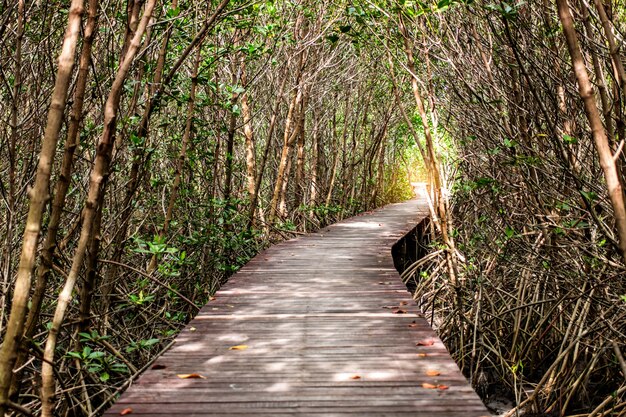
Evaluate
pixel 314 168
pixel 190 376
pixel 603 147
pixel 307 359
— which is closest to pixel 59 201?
pixel 190 376

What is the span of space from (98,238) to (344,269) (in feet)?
10.3

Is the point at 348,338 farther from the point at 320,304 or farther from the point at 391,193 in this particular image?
the point at 391,193

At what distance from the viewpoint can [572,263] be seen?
15.8 ft

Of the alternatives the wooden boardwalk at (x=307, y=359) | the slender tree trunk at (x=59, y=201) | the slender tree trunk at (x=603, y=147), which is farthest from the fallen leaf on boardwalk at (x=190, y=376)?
the slender tree trunk at (x=603, y=147)

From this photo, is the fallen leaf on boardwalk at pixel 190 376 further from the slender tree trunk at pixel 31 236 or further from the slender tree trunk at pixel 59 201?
the slender tree trunk at pixel 31 236

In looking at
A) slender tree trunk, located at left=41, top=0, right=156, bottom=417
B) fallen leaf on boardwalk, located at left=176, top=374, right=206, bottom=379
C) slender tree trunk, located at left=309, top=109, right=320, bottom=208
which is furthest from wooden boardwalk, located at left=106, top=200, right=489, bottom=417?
slender tree trunk, located at left=309, top=109, right=320, bottom=208

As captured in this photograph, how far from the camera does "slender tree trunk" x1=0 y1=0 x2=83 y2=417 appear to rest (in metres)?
2.06

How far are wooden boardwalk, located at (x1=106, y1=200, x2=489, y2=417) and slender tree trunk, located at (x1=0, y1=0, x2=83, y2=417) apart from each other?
0.57 m

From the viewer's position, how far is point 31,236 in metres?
2.08

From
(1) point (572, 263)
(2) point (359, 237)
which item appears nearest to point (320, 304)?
(1) point (572, 263)

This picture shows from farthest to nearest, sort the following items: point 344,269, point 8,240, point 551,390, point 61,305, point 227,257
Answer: point 227,257
point 344,269
point 551,390
point 8,240
point 61,305

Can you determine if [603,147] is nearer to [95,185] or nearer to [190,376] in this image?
[190,376]

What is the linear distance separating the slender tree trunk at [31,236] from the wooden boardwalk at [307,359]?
568 millimetres

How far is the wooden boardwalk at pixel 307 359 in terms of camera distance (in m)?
2.64
